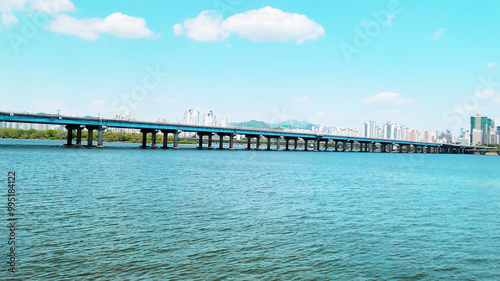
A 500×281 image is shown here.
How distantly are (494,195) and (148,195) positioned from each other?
3964 centimetres

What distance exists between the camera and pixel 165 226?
21078mm

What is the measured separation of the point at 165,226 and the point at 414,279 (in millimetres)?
12956

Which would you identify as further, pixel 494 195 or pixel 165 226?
pixel 494 195

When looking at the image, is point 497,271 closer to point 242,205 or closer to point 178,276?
point 178,276

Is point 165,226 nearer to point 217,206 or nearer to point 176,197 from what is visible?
point 217,206

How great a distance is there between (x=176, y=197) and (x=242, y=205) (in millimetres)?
6125

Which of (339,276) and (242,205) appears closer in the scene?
(339,276)

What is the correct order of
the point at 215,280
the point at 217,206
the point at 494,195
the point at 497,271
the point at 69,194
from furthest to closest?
the point at 494,195 → the point at 69,194 → the point at 217,206 → the point at 497,271 → the point at 215,280

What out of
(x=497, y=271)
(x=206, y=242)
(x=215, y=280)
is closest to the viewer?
(x=215, y=280)

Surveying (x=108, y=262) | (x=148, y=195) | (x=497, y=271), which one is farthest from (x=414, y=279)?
(x=148, y=195)

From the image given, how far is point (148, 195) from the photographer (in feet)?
103

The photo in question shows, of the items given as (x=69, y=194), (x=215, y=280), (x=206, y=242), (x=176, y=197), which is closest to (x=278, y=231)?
(x=206, y=242)

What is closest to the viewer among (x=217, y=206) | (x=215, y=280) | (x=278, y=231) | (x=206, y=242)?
(x=215, y=280)

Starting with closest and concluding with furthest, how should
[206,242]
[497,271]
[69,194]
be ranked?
[497,271]
[206,242]
[69,194]
